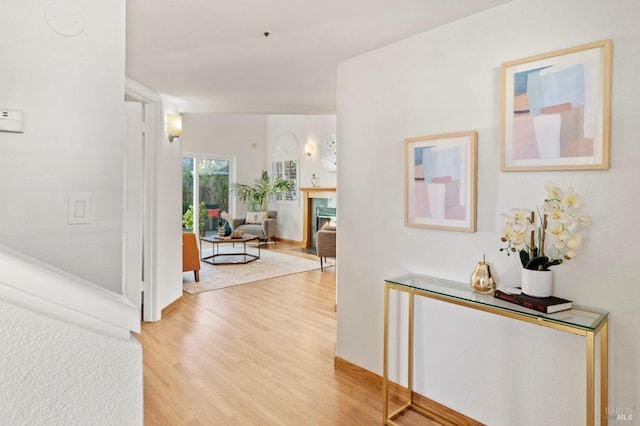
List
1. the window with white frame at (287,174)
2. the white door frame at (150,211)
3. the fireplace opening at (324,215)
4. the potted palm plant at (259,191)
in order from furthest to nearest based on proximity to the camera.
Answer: the potted palm plant at (259,191) < the window with white frame at (287,174) < the fireplace opening at (324,215) < the white door frame at (150,211)

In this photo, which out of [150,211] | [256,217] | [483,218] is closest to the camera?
[483,218]

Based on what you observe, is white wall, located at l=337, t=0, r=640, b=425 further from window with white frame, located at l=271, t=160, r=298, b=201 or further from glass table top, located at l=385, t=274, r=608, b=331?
window with white frame, located at l=271, t=160, r=298, b=201

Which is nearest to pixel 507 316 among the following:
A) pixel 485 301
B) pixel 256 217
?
pixel 485 301

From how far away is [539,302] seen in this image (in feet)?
5.16

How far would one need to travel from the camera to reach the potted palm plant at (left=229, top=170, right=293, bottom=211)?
29.3 feet

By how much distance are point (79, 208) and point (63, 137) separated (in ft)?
0.86

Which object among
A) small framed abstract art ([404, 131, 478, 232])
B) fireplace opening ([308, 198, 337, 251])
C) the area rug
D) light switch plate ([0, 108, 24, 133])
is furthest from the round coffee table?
light switch plate ([0, 108, 24, 133])

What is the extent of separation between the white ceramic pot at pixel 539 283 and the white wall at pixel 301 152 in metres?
6.38

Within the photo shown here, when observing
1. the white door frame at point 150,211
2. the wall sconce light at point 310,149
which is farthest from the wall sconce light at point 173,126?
the wall sconce light at point 310,149

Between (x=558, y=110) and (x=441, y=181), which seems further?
(x=441, y=181)

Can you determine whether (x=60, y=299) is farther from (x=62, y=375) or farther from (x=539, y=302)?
(x=539, y=302)

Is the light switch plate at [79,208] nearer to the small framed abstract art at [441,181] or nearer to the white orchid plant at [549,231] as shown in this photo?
the small framed abstract art at [441,181]

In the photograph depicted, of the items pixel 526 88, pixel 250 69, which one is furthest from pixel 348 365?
pixel 250 69

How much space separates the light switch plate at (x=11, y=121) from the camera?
1.23m
